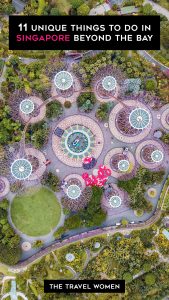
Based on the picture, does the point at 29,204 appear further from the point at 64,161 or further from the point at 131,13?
the point at 131,13

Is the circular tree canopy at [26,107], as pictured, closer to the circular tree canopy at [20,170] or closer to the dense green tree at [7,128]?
the dense green tree at [7,128]

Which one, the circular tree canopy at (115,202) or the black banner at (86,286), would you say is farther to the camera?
the black banner at (86,286)

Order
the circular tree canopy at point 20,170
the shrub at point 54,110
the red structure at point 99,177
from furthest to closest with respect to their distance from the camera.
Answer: the red structure at point 99,177
the shrub at point 54,110
the circular tree canopy at point 20,170

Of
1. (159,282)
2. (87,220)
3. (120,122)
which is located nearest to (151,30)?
(120,122)

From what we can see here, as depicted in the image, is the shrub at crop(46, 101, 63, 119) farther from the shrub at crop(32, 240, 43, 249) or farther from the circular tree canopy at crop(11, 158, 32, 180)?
the shrub at crop(32, 240, 43, 249)

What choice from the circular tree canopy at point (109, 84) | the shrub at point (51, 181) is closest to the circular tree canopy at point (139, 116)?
the circular tree canopy at point (109, 84)
